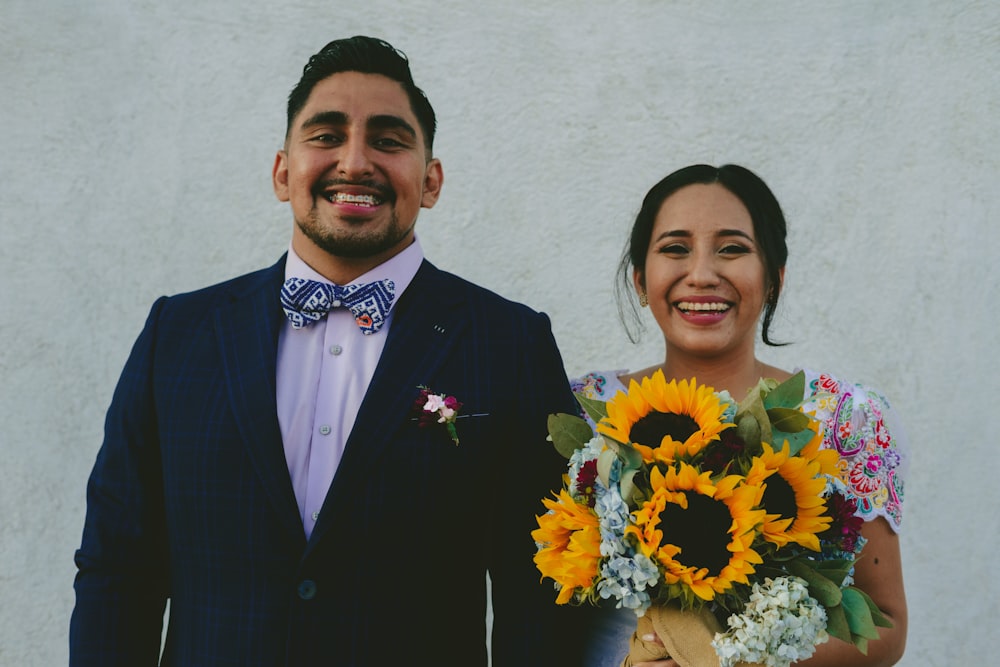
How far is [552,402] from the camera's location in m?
2.40

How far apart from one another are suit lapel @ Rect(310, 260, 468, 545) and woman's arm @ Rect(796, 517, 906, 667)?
116 cm

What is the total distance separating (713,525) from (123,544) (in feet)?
4.33

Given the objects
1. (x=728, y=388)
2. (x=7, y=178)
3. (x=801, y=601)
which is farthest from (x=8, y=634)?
(x=801, y=601)

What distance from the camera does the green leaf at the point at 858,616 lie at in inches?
79.0

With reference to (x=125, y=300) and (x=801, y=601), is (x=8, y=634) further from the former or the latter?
(x=801, y=601)

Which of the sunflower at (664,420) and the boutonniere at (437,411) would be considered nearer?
the sunflower at (664,420)

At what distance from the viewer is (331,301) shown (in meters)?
2.34

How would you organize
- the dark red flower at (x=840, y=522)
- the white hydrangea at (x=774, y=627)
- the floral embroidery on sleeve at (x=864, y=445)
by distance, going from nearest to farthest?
1. the white hydrangea at (x=774, y=627)
2. the dark red flower at (x=840, y=522)
3. the floral embroidery on sleeve at (x=864, y=445)

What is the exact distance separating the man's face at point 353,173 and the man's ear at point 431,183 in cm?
7

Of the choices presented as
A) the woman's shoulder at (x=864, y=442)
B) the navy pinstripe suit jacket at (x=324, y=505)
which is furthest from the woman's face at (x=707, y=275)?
the navy pinstripe suit jacket at (x=324, y=505)

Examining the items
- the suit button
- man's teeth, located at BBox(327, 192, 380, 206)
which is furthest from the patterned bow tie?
the suit button

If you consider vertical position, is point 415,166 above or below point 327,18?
below

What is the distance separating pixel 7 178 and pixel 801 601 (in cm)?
328

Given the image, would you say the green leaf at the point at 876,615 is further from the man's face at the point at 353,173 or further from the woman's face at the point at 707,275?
the man's face at the point at 353,173
